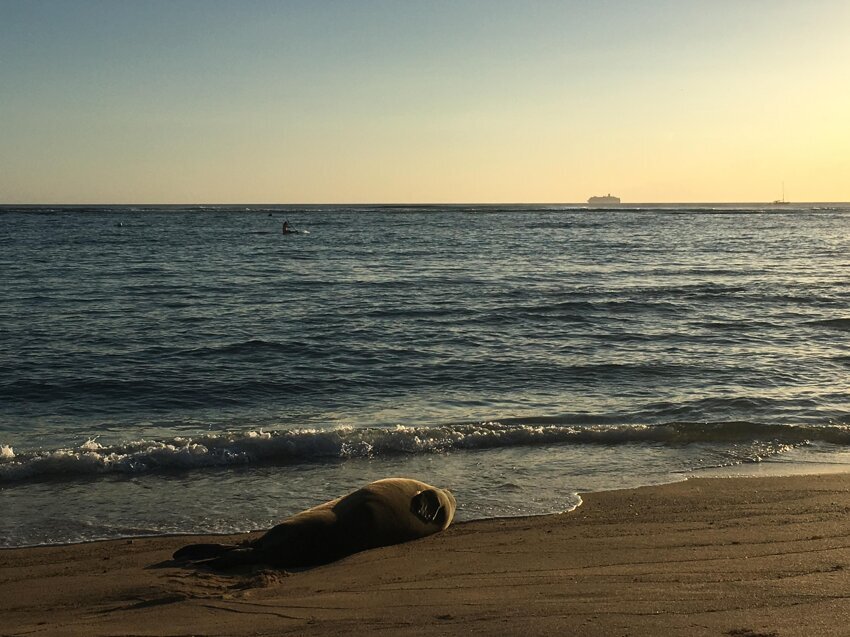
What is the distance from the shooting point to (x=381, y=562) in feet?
23.7

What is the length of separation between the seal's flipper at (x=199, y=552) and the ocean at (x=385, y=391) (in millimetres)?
998

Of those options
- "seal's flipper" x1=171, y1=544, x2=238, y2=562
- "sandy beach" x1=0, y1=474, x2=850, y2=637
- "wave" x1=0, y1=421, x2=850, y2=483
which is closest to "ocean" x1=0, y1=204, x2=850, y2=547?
"wave" x1=0, y1=421, x2=850, y2=483

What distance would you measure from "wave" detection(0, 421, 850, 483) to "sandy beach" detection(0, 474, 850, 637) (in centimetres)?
269

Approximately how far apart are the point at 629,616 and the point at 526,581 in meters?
1.11

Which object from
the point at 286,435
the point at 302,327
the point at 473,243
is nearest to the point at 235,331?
the point at 302,327

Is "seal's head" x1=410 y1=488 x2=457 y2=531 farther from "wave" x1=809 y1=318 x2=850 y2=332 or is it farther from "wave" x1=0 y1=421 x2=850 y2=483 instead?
"wave" x1=809 y1=318 x2=850 y2=332

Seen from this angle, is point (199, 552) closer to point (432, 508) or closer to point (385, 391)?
point (432, 508)

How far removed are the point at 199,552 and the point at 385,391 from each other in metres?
7.90

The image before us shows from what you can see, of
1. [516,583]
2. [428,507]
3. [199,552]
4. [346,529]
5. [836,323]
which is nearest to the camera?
[516,583]

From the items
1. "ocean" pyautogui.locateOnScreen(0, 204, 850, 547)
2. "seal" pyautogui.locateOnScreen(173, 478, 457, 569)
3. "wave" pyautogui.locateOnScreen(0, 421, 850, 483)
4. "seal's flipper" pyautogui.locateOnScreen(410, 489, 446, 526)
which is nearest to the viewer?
"seal" pyautogui.locateOnScreen(173, 478, 457, 569)

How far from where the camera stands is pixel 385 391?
15016mm

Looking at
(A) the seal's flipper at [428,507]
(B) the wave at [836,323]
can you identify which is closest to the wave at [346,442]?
(A) the seal's flipper at [428,507]

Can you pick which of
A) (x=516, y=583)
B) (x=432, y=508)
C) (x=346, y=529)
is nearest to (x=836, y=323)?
(x=432, y=508)

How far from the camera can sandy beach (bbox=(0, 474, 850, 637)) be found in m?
5.38
